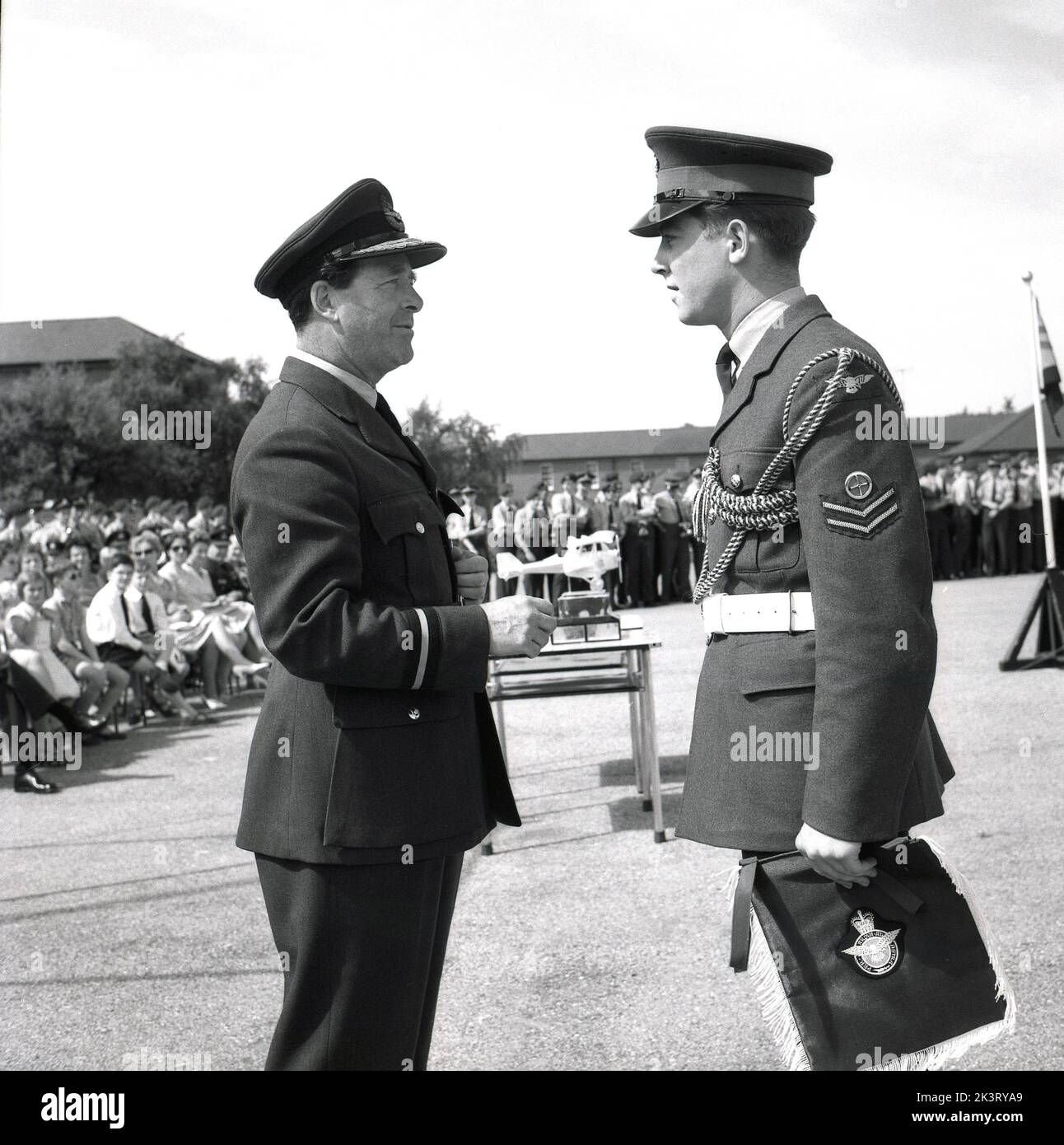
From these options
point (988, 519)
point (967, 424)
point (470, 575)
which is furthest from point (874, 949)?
point (967, 424)

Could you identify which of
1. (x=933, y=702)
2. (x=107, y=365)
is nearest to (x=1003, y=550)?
(x=933, y=702)

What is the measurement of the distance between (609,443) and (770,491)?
111392 millimetres

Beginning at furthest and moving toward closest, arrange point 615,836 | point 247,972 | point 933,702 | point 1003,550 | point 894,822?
1. point 1003,550
2. point 933,702
3. point 615,836
4. point 247,972
5. point 894,822

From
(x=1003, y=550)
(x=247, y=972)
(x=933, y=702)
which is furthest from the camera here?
(x=1003, y=550)

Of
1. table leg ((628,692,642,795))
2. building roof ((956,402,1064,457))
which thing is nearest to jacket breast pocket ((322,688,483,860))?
table leg ((628,692,642,795))

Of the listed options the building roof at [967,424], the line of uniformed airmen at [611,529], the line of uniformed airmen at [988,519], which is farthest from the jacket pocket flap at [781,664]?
the building roof at [967,424]

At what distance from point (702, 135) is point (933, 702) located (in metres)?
7.88

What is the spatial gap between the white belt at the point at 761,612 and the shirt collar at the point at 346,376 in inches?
32.4

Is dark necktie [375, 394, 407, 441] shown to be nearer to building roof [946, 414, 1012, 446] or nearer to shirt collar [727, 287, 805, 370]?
shirt collar [727, 287, 805, 370]

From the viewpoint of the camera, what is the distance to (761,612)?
2.44m

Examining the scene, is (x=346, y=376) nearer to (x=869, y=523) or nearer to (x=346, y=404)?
(x=346, y=404)

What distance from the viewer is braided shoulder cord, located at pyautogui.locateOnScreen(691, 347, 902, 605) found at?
232cm

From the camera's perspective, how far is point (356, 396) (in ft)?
8.69
